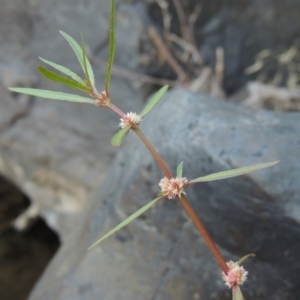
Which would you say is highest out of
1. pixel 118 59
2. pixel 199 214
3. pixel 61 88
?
pixel 118 59

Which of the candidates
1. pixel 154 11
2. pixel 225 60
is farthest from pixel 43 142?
pixel 225 60

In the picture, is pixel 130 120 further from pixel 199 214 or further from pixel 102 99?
pixel 199 214

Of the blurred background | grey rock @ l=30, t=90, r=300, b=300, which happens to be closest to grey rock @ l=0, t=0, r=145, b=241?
the blurred background

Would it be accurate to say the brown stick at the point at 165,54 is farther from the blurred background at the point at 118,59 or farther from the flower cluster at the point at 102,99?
the flower cluster at the point at 102,99

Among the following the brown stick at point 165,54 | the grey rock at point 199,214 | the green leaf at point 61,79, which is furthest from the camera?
the brown stick at point 165,54

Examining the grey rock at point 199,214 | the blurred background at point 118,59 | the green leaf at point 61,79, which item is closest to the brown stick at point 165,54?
the blurred background at point 118,59

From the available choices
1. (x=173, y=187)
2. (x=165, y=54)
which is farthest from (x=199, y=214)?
(x=165, y=54)
